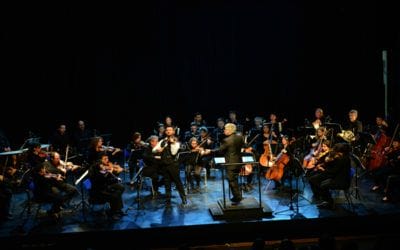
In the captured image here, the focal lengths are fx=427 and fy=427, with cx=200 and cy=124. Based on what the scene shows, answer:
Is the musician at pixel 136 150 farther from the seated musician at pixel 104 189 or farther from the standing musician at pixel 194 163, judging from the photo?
the standing musician at pixel 194 163

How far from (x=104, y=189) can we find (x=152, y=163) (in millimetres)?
1591

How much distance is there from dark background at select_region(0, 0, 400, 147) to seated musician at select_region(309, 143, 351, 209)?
6920mm

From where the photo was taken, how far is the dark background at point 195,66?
14750 millimetres

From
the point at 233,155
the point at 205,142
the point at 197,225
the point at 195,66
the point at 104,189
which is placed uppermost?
the point at 195,66

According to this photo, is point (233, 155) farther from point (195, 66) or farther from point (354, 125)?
point (195, 66)

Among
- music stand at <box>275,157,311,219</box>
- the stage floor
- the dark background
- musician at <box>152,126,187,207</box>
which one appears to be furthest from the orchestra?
the dark background

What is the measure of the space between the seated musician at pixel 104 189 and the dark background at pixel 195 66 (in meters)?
6.83

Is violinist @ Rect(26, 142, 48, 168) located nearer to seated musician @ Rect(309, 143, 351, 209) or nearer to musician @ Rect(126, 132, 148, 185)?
musician @ Rect(126, 132, 148, 185)

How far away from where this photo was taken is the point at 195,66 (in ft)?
50.9

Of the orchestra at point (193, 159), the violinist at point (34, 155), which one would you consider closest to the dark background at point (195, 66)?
the orchestra at point (193, 159)

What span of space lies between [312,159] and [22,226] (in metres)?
6.16

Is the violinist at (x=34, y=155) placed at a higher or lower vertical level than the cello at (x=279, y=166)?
higher

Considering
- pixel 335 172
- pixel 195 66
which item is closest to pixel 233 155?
pixel 335 172

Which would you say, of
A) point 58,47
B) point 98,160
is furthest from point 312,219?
point 58,47
